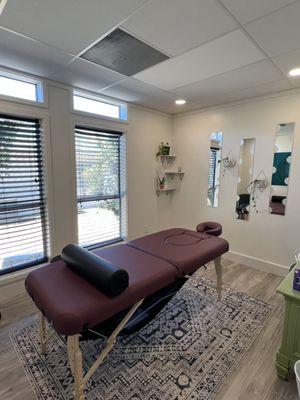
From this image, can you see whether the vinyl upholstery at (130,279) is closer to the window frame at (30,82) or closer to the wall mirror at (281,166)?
the wall mirror at (281,166)

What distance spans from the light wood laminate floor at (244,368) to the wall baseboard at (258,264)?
1.95 ft

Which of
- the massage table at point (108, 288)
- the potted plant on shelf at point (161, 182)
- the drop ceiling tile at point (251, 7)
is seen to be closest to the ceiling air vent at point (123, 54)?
the drop ceiling tile at point (251, 7)

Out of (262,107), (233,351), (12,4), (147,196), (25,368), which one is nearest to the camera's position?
(12,4)

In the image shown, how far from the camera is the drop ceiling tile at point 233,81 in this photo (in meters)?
2.15

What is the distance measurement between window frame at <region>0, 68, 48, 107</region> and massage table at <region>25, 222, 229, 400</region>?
160 cm

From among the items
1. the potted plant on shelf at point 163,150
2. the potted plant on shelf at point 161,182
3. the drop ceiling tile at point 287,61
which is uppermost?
the drop ceiling tile at point 287,61

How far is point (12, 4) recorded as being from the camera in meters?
1.30

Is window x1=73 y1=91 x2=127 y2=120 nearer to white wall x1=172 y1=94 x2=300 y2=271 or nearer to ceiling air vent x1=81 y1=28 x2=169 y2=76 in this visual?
ceiling air vent x1=81 y1=28 x2=169 y2=76

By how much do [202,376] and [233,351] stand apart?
1.19ft

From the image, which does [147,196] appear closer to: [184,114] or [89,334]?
[184,114]

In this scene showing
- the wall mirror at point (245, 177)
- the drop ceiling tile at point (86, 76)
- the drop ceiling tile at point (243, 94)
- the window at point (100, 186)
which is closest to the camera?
the drop ceiling tile at point (86, 76)

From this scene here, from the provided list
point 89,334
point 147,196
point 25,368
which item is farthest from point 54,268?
point 147,196

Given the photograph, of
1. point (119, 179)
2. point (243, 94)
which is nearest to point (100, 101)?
point (119, 179)

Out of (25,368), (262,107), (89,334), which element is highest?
(262,107)
